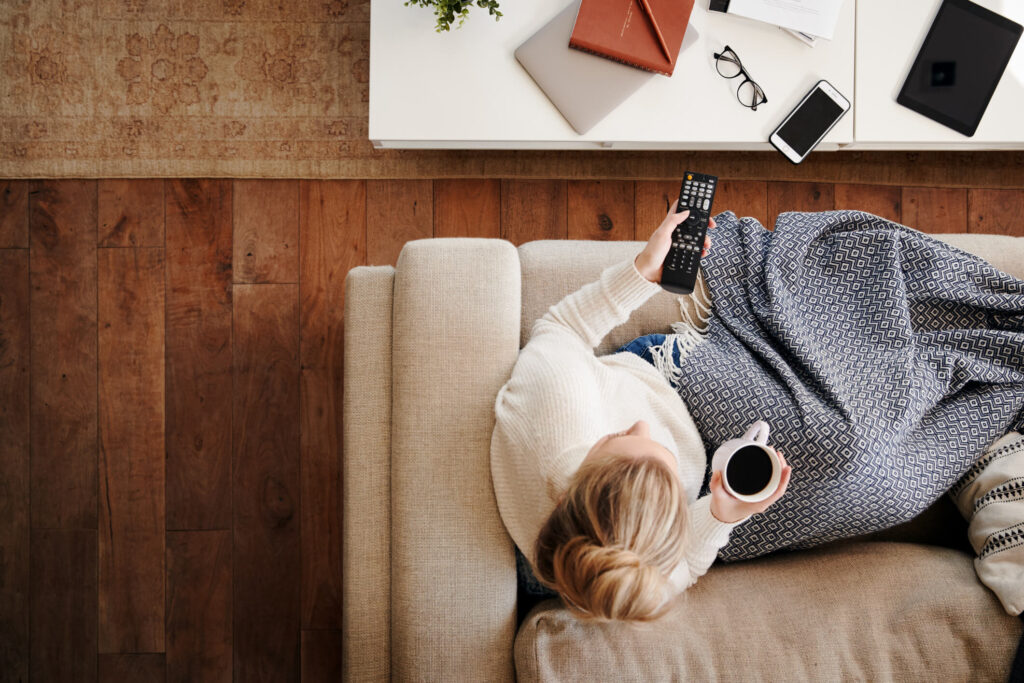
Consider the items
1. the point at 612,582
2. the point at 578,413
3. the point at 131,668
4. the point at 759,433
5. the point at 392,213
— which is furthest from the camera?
the point at 392,213

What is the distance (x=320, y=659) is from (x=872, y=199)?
1.79 metres

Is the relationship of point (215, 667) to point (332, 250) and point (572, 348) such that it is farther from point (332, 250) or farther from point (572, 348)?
point (572, 348)

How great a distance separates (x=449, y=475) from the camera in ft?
3.45

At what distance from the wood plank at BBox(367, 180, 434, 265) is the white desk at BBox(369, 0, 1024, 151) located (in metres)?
0.35

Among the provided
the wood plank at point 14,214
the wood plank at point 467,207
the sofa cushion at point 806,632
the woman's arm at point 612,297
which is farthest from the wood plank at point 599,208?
the wood plank at point 14,214

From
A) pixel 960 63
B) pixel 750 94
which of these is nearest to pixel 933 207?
pixel 960 63

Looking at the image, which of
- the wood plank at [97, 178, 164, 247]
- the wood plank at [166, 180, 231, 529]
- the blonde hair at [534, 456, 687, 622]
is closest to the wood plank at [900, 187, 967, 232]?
the blonde hair at [534, 456, 687, 622]

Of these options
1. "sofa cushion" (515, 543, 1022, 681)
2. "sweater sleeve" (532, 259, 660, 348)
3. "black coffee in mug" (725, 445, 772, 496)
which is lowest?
"sofa cushion" (515, 543, 1022, 681)

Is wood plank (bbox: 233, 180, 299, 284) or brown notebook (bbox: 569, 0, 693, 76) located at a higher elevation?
brown notebook (bbox: 569, 0, 693, 76)

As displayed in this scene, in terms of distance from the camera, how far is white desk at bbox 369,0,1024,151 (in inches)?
51.5

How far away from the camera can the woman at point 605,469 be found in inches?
32.6

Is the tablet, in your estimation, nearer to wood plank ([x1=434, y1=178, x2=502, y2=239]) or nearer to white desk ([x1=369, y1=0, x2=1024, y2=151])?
white desk ([x1=369, y1=0, x2=1024, y2=151])

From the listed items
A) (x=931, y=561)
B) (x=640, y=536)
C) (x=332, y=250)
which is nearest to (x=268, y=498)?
(x=332, y=250)

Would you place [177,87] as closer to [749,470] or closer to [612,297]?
[612,297]
